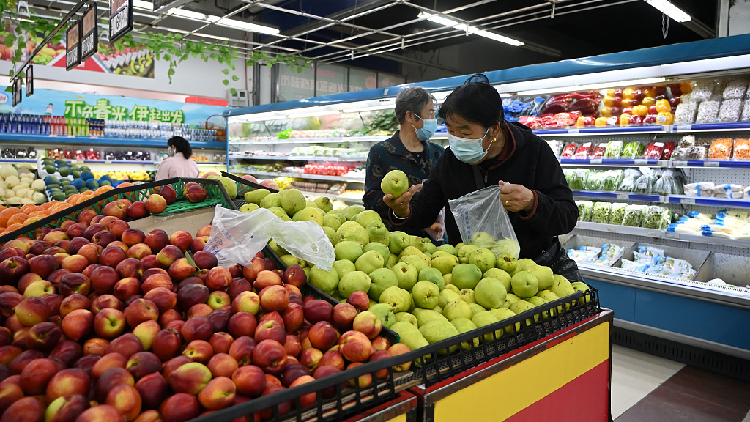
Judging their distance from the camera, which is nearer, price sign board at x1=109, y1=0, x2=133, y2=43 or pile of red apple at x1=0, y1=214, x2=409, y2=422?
pile of red apple at x1=0, y1=214, x2=409, y2=422

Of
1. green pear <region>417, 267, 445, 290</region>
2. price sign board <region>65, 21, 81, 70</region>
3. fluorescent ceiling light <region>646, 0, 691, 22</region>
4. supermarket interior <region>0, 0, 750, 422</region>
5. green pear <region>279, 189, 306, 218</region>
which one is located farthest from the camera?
fluorescent ceiling light <region>646, 0, 691, 22</region>

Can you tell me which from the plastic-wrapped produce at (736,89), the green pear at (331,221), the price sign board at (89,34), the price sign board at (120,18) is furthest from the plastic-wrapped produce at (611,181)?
the price sign board at (89,34)

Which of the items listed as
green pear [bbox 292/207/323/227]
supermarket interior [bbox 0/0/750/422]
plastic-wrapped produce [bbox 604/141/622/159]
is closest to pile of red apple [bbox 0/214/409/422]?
supermarket interior [bbox 0/0/750/422]

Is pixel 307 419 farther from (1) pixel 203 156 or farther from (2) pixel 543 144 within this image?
(1) pixel 203 156

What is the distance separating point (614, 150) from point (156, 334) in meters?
4.37

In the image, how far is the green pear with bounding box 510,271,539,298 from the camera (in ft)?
5.36

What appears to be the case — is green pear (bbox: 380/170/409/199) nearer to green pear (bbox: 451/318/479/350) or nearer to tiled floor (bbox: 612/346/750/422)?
green pear (bbox: 451/318/479/350)

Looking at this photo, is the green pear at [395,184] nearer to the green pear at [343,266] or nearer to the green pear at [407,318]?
the green pear at [343,266]

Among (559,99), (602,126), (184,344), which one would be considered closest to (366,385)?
(184,344)

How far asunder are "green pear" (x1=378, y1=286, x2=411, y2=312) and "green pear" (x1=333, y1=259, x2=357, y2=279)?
0.15 metres

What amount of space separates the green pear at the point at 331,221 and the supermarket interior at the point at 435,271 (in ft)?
0.23

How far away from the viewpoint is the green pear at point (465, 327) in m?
1.33

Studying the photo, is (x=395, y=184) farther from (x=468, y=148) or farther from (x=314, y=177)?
(x=314, y=177)

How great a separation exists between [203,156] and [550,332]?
10.2 m
